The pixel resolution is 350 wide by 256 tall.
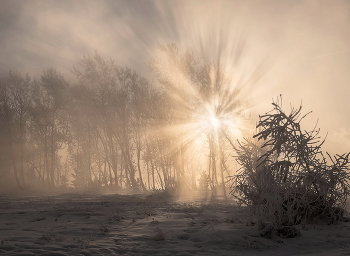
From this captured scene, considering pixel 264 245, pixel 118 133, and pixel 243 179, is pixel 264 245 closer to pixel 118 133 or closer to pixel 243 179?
pixel 243 179

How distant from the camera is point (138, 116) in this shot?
2564 centimetres

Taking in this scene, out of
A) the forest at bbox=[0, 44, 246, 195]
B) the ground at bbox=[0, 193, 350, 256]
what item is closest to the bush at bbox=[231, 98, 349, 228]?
the ground at bbox=[0, 193, 350, 256]

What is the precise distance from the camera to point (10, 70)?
25594 millimetres

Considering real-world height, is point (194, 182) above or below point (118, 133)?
below

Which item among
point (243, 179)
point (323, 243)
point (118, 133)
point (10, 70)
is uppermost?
point (10, 70)

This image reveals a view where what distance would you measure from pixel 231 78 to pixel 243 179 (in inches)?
615

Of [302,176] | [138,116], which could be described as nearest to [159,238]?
[302,176]

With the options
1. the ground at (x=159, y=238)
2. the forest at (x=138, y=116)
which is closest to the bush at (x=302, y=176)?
the ground at (x=159, y=238)

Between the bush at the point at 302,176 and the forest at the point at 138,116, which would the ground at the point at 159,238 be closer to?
the bush at the point at 302,176

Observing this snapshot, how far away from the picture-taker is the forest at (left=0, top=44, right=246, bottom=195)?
2202 centimetres

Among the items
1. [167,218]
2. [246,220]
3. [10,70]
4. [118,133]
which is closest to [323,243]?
[246,220]

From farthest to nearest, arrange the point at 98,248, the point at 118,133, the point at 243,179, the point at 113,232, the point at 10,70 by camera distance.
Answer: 1. the point at 118,133
2. the point at 10,70
3. the point at 243,179
4. the point at 113,232
5. the point at 98,248

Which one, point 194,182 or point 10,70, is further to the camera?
point 194,182

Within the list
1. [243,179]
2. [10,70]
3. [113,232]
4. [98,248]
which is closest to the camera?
[98,248]
